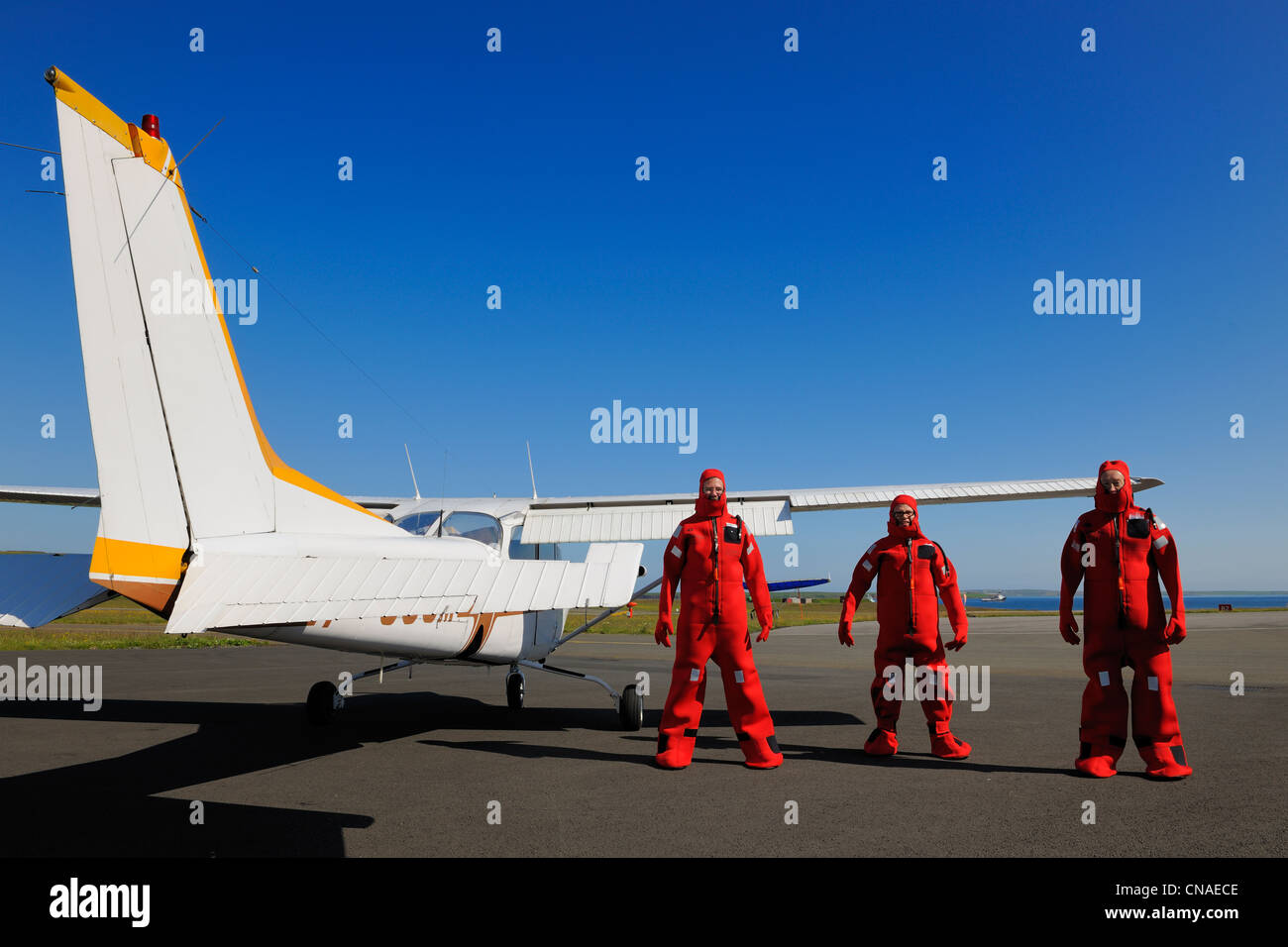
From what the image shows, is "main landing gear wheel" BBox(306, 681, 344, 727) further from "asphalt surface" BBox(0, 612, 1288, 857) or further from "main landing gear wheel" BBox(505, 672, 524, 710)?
"main landing gear wheel" BBox(505, 672, 524, 710)

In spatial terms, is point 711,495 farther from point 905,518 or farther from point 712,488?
point 905,518

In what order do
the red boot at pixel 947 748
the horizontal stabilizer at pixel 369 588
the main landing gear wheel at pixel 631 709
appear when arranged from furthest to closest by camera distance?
the main landing gear wheel at pixel 631 709
the red boot at pixel 947 748
the horizontal stabilizer at pixel 369 588

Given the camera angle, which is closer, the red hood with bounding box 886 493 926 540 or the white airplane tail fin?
the white airplane tail fin

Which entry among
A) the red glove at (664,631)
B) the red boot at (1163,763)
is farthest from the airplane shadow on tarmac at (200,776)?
the red boot at (1163,763)

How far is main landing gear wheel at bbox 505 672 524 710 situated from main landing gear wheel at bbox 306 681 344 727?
219cm

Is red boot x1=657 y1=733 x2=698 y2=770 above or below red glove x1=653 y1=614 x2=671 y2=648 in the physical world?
below

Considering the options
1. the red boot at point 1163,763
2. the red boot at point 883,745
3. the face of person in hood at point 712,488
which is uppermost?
the face of person in hood at point 712,488

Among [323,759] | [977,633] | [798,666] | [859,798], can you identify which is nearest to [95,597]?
[323,759]

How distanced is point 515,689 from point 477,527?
278 centimetres

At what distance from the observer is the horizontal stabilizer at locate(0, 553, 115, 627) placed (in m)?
6.38

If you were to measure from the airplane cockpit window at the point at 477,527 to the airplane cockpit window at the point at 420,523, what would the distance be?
140 mm

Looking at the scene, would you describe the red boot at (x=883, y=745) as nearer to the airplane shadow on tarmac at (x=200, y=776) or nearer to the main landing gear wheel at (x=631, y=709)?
the main landing gear wheel at (x=631, y=709)

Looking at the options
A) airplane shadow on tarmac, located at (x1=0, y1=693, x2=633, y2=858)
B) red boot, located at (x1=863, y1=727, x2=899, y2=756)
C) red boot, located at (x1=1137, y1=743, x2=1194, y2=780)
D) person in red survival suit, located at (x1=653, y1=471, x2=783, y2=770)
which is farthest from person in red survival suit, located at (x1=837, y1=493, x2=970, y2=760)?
airplane shadow on tarmac, located at (x1=0, y1=693, x2=633, y2=858)

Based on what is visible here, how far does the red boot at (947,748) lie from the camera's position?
22.8 feet
